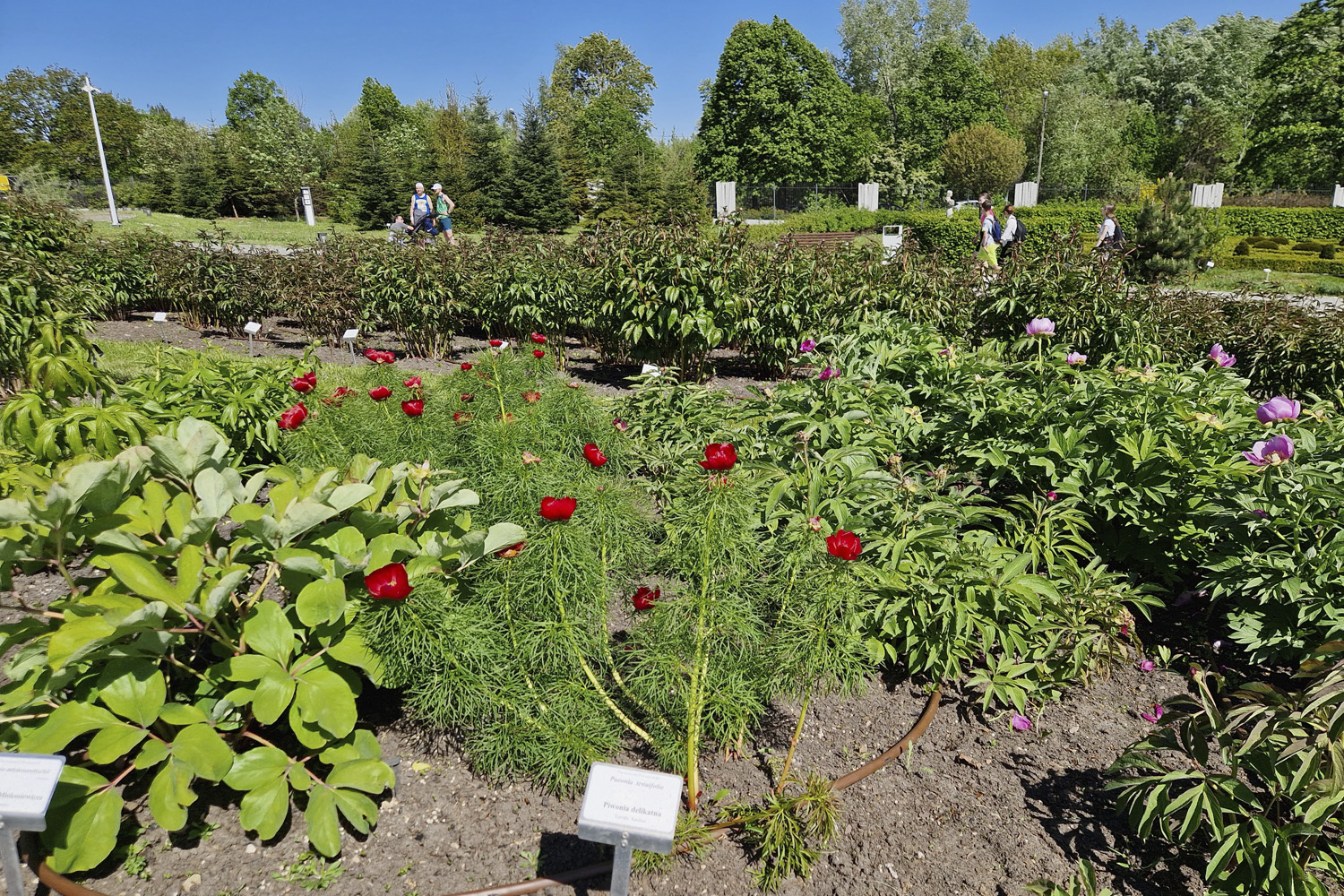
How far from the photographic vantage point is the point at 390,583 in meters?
1.70

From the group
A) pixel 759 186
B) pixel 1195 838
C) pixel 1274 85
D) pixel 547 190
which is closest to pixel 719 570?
pixel 1195 838

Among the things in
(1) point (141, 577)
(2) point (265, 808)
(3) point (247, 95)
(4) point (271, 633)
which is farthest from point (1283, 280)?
(3) point (247, 95)

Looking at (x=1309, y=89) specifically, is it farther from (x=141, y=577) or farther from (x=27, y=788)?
(x=27, y=788)

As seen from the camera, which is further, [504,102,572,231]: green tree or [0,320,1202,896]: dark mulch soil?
[504,102,572,231]: green tree

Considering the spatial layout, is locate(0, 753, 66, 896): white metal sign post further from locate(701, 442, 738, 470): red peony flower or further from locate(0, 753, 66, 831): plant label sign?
locate(701, 442, 738, 470): red peony flower

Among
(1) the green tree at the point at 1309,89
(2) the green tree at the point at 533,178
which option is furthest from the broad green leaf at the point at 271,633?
(1) the green tree at the point at 1309,89

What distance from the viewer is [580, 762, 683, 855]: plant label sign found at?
1392 mm

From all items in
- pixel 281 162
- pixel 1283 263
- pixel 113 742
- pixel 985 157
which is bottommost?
pixel 113 742

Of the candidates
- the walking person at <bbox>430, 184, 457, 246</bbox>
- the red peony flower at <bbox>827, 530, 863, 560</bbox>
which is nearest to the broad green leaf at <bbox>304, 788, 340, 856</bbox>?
the red peony flower at <bbox>827, 530, 863, 560</bbox>

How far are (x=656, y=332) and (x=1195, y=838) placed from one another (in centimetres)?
441

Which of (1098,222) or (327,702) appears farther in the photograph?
(1098,222)

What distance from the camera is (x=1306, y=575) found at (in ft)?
7.23

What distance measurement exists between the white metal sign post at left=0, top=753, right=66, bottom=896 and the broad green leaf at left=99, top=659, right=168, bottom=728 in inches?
8.0

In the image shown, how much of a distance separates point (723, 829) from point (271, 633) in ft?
3.98
